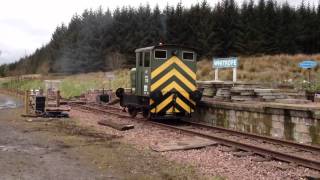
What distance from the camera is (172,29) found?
6819 centimetres

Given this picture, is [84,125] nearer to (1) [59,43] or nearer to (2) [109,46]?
(2) [109,46]

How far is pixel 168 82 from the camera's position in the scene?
53.2ft

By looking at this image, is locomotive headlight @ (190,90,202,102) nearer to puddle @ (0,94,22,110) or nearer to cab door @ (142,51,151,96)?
cab door @ (142,51,151,96)

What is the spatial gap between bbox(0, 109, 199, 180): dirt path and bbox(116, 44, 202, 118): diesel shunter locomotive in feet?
10.8

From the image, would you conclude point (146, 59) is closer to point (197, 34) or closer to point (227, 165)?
point (227, 165)

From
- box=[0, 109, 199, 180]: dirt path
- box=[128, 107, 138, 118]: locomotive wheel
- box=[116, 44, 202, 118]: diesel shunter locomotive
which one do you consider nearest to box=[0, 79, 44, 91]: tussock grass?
box=[128, 107, 138, 118]: locomotive wheel

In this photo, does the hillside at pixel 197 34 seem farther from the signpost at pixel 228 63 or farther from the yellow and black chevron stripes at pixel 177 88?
the yellow and black chevron stripes at pixel 177 88

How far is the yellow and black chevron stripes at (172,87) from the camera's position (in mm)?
16000

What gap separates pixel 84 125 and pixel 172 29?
2109 inches

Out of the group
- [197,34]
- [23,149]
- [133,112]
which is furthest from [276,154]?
[197,34]

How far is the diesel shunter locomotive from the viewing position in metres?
16.0

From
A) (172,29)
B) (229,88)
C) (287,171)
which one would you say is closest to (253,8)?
(172,29)

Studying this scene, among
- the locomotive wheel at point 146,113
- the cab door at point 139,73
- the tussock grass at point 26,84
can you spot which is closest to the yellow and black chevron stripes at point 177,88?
the cab door at point 139,73

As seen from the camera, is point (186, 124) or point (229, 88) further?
point (229, 88)
